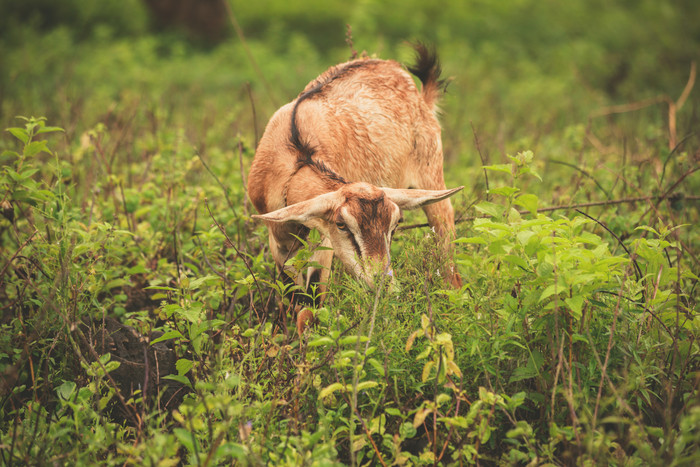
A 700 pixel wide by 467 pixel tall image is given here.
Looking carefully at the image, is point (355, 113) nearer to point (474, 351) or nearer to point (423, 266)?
point (423, 266)

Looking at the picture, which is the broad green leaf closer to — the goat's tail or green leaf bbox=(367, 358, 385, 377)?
green leaf bbox=(367, 358, 385, 377)

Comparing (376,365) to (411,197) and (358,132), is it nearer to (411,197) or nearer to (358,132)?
(411,197)

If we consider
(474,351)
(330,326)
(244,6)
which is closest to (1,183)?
(330,326)

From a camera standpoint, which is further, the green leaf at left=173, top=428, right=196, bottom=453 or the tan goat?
the tan goat

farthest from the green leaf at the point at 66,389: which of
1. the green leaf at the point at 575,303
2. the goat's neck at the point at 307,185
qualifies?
the green leaf at the point at 575,303

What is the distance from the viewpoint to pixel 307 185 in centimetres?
361

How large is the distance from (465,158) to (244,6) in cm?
1253

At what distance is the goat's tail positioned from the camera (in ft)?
16.7

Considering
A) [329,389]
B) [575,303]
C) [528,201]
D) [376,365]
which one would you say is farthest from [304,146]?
[575,303]

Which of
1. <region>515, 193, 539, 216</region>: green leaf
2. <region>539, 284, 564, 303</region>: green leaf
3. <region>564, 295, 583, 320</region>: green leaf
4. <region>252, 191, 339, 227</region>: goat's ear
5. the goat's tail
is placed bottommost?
<region>564, 295, 583, 320</region>: green leaf

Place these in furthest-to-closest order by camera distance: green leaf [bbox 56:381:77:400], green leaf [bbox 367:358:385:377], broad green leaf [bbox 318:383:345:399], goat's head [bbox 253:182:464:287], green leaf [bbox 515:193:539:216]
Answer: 1. goat's head [bbox 253:182:464:287]
2. green leaf [bbox 515:193:539:216]
3. green leaf [bbox 56:381:77:400]
4. green leaf [bbox 367:358:385:377]
5. broad green leaf [bbox 318:383:345:399]

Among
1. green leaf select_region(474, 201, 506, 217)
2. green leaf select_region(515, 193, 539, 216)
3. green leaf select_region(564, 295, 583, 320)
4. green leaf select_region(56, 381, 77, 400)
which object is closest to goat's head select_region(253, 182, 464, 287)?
green leaf select_region(474, 201, 506, 217)

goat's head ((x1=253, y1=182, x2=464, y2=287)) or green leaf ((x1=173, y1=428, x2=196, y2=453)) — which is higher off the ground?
goat's head ((x1=253, y1=182, x2=464, y2=287))

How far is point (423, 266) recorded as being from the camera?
10.5ft
